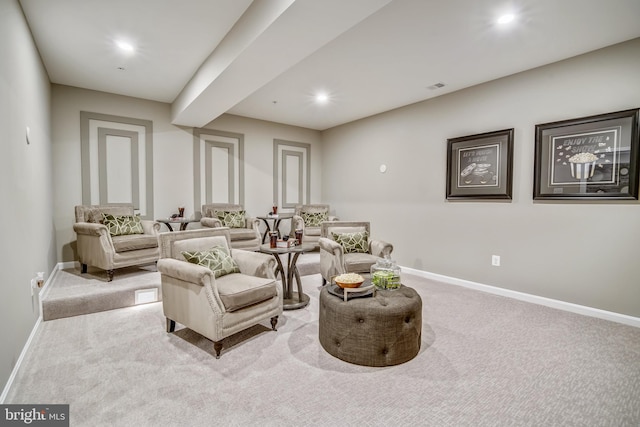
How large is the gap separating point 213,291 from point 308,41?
2111 mm

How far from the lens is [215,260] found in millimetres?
2682

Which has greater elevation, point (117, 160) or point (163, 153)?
point (163, 153)

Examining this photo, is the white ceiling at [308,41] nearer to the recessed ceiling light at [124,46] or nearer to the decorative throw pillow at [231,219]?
the recessed ceiling light at [124,46]

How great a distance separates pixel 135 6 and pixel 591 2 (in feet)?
12.0

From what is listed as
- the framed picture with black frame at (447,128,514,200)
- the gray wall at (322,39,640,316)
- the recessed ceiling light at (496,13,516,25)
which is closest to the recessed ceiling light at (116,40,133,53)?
the recessed ceiling light at (496,13,516,25)

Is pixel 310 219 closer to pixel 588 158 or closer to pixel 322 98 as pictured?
pixel 322 98

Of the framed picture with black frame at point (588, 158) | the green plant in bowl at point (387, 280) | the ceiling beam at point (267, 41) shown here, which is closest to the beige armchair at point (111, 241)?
the ceiling beam at point (267, 41)

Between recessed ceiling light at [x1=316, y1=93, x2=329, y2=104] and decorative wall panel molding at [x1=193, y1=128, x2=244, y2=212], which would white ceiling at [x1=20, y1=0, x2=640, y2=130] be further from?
decorative wall panel molding at [x1=193, y1=128, x2=244, y2=212]

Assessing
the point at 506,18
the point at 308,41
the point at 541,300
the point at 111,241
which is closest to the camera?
the point at 308,41

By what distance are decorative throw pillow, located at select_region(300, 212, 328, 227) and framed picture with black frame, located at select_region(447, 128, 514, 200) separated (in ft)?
8.21

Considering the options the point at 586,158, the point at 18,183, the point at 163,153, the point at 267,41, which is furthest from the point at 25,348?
the point at 586,158

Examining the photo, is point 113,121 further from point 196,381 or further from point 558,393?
point 558,393

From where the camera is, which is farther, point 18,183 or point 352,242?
point 352,242

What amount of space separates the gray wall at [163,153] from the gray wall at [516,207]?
2.00 meters
